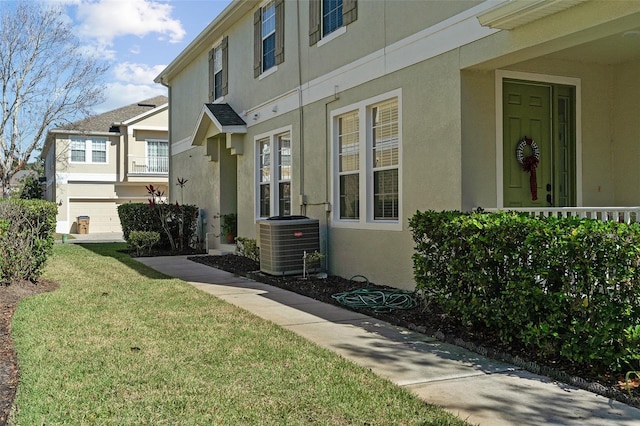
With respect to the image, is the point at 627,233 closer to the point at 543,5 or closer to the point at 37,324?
the point at 543,5

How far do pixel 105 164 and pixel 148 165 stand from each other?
8.39ft

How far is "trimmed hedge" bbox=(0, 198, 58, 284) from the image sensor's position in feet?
27.5

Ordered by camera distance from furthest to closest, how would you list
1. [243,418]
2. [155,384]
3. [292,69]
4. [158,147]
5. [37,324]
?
1. [158,147]
2. [292,69]
3. [37,324]
4. [155,384]
5. [243,418]

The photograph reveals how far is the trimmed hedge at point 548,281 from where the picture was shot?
172 inches

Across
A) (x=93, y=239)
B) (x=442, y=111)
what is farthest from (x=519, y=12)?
(x=93, y=239)

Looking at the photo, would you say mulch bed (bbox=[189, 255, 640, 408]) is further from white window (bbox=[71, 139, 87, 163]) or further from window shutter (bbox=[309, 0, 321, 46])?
white window (bbox=[71, 139, 87, 163])

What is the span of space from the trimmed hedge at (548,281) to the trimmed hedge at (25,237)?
619 centimetres

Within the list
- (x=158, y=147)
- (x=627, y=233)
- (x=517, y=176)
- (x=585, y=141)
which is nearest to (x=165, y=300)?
(x=517, y=176)

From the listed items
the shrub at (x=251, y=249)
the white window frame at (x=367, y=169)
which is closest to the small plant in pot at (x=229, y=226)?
the shrub at (x=251, y=249)

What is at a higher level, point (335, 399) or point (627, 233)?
point (627, 233)

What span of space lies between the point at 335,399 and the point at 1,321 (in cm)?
466

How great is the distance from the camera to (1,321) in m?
6.67

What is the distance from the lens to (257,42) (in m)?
13.3

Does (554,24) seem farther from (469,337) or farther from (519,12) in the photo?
(469,337)
